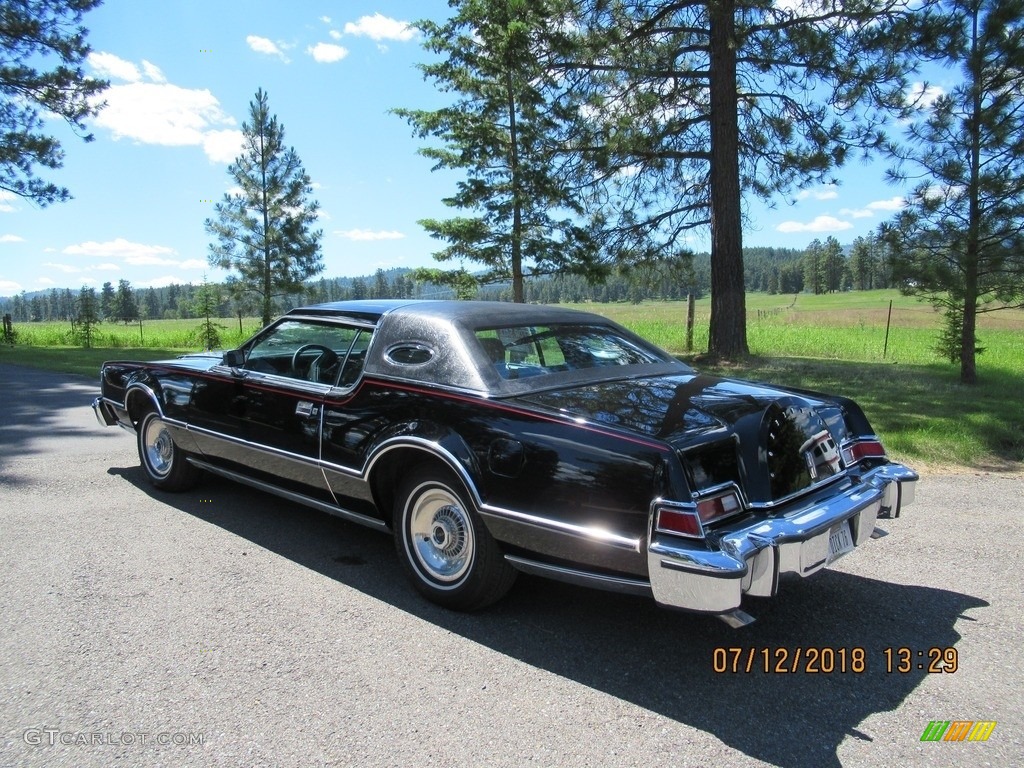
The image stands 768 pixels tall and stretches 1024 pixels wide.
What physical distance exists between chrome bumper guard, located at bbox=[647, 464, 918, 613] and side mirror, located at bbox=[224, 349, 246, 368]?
3100 millimetres

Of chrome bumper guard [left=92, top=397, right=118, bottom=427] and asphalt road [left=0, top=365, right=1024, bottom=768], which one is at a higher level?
chrome bumper guard [left=92, top=397, right=118, bottom=427]

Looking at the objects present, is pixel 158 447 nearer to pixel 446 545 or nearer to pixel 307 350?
pixel 307 350

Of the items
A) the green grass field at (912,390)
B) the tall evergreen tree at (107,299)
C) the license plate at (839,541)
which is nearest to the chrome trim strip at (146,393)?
the license plate at (839,541)

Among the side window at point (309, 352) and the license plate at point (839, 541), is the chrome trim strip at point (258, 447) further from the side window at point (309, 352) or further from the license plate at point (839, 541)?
the license plate at point (839, 541)

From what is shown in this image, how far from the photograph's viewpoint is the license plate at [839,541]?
9.85 feet

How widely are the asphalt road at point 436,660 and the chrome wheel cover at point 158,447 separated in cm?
73

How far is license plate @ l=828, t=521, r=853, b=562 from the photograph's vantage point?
118 inches

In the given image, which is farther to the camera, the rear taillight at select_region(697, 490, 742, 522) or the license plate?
the license plate

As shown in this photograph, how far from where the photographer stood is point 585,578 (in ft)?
9.50

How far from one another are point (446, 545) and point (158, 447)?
3.01m

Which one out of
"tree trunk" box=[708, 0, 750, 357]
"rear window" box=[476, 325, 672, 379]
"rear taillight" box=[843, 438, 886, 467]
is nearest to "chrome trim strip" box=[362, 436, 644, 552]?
"rear window" box=[476, 325, 672, 379]

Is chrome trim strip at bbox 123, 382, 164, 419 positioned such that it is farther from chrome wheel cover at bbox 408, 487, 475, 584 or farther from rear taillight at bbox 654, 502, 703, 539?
rear taillight at bbox 654, 502, 703, 539

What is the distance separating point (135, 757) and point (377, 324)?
2347mm

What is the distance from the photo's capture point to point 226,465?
15.4 ft
